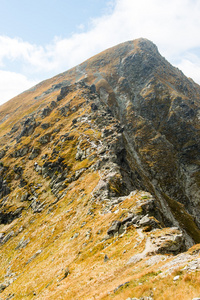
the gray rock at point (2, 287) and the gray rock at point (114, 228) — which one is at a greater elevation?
the gray rock at point (114, 228)

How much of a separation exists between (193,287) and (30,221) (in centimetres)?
6944

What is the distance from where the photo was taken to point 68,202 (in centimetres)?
6075

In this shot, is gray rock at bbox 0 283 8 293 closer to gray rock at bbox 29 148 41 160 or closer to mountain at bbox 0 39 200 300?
mountain at bbox 0 39 200 300

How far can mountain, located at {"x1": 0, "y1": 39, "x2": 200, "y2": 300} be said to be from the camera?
1891cm

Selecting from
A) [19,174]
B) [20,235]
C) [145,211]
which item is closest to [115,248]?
[145,211]

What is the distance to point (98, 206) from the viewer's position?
4644cm

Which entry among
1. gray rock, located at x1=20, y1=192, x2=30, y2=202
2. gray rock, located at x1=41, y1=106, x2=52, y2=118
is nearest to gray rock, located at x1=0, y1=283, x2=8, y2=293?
gray rock, located at x1=20, y1=192, x2=30, y2=202

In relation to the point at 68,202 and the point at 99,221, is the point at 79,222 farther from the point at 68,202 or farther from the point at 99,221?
the point at 68,202

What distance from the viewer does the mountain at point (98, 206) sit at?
1891 centimetres

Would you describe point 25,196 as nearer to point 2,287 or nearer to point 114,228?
point 2,287

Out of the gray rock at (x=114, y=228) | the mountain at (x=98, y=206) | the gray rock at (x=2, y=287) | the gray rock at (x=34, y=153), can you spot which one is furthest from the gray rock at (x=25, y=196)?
the gray rock at (x=114, y=228)

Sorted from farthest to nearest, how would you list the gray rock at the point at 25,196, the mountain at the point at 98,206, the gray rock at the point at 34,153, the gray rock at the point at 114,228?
the gray rock at the point at 34,153 → the gray rock at the point at 25,196 → the gray rock at the point at 114,228 → the mountain at the point at 98,206

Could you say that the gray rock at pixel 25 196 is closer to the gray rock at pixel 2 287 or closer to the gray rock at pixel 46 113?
the gray rock at pixel 2 287

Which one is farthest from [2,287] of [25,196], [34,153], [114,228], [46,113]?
[46,113]
